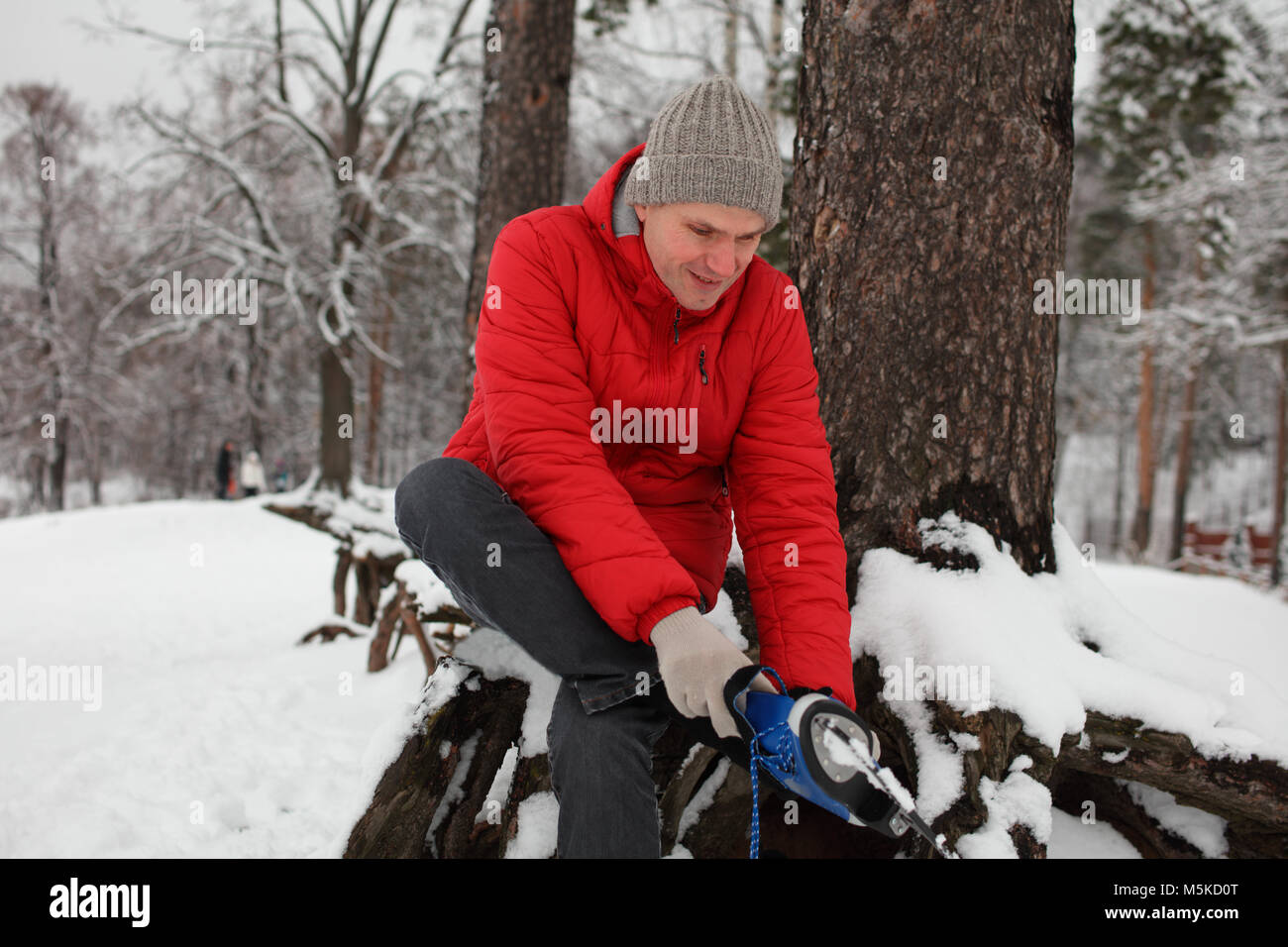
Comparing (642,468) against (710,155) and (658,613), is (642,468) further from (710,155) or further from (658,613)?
(710,155)

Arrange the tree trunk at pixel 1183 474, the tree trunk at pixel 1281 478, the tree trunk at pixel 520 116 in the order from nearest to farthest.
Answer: the tree trunk at pixel 520 116
the tree trunk at pixel 1281 478
the tree trunk at pixel 1183 474

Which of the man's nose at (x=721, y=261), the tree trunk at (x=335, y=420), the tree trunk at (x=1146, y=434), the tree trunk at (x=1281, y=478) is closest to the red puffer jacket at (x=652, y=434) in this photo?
the man's nose at (x=721, y=261)

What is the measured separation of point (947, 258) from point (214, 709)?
418cm

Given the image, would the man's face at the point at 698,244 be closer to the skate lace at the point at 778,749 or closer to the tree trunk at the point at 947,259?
the tree trunk at the point at 947,259

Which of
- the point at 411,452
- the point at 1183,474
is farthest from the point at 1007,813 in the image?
the point at 411,452

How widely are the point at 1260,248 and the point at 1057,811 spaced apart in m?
15.0

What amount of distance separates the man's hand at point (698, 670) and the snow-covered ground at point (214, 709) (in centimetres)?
68

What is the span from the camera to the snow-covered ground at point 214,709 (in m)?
2.90

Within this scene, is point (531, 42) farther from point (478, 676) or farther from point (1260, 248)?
point (1260, 248)

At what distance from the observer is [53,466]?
18953mm

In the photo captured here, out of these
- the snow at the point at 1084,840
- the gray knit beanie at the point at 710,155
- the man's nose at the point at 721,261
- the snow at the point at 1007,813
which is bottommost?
the snow at the point at 1084,840

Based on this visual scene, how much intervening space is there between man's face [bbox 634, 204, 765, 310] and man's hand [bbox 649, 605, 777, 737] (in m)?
0.73

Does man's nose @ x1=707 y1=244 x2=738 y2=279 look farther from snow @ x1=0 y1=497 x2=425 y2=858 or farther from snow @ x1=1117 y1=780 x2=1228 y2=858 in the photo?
snow @ x1=1117 y1=780 x2=1228 y2=858
